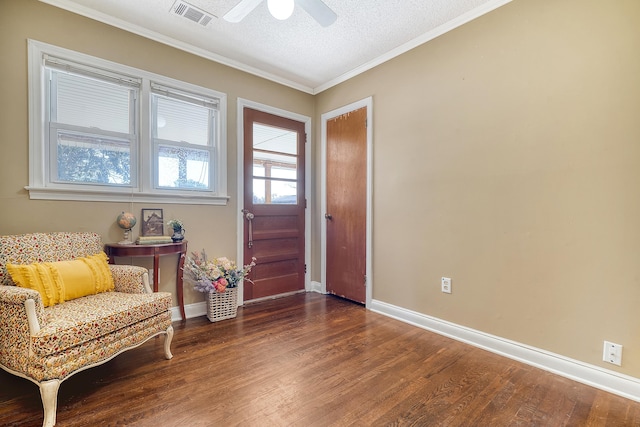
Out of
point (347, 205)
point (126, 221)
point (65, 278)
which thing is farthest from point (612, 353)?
point (126, 221)

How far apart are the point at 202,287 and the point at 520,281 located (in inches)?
103

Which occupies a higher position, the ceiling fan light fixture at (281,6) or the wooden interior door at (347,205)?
the ceiling fan light fixture at (281,6)

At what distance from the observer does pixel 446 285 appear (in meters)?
2.51

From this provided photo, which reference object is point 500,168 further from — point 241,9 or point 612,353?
point 241,9

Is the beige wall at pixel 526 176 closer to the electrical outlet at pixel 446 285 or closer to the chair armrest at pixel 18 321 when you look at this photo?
the electrical outlet at pixel 446 285

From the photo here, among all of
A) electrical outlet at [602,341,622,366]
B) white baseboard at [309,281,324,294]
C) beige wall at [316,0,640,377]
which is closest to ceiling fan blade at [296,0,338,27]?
beige wall at [316,0,640,377]

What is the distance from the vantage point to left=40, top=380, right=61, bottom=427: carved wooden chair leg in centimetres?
139

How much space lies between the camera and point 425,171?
8.75 feet

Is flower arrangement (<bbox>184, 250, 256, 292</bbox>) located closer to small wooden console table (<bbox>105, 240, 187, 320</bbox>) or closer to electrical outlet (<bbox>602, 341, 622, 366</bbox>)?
small wooden console table (<bbox>105, 240, 187, 320</bbox>)

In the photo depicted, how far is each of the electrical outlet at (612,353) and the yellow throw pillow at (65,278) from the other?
321cm

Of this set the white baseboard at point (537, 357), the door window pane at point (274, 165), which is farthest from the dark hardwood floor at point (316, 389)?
the door window pane at point (274, 165)

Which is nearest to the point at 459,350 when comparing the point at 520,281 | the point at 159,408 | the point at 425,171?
the point at 520,281

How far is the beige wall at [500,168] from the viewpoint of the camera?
68.8 inches

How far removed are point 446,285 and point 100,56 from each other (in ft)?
11.3
